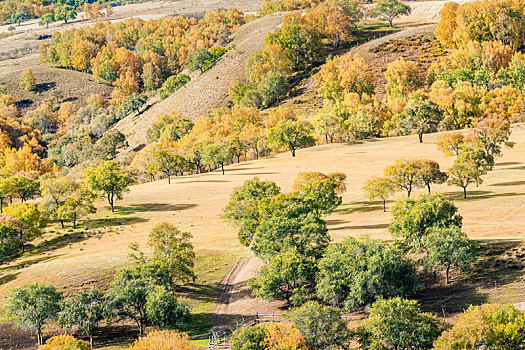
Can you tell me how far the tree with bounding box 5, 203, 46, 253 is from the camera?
347 feet

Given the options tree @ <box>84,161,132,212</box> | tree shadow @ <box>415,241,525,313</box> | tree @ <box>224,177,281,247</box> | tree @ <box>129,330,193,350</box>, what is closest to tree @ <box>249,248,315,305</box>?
tree @ <box>224,177,281,247</box>

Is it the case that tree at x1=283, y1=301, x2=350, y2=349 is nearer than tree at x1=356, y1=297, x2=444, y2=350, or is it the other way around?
tree at x1=356, y1=297, x2=444, y2=350

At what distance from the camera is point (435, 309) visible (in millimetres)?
66625

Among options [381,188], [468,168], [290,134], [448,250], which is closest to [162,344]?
[448,250]

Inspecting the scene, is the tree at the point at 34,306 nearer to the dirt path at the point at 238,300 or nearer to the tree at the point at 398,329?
the dirt path at the point at 238,300

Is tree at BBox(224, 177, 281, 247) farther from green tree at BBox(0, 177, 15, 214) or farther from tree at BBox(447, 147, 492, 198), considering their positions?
green tree at BBox(0, 177, 15, 214)

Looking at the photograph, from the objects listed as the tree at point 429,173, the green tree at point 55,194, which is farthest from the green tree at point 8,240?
the tree at point 429,173

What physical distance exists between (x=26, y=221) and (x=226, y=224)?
129 ft

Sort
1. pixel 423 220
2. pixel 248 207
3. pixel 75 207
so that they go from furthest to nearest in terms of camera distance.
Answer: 1. pixel 75 207
2. pixel 248 207
3. pixel 423 220

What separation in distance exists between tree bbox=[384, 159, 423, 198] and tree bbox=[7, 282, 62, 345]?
61.4 metres

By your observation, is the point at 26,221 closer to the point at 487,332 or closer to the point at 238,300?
the point at 238,300

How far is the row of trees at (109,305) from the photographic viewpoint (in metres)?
73.2

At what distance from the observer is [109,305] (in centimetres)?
7506

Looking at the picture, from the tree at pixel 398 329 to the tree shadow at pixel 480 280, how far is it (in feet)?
30.3
